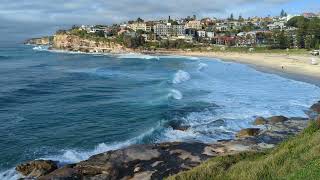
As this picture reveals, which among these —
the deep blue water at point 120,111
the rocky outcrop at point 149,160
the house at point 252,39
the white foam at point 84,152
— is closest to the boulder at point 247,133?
the deep blue water at point 120,111

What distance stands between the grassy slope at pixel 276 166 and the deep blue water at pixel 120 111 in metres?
10.4

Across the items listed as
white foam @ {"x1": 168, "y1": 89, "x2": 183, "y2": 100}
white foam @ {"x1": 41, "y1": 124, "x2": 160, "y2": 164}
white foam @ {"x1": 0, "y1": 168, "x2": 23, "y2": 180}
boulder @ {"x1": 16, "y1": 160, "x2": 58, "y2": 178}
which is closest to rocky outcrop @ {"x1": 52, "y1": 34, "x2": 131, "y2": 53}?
white foam @ {"x1": 168, "y1": 89, "x2": 183, "y2": 100}

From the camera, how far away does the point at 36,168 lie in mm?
21922

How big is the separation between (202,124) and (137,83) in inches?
1135

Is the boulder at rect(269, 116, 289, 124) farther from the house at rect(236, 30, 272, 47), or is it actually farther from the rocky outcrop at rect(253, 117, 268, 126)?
the house at rect(236, 30, 272, 47)

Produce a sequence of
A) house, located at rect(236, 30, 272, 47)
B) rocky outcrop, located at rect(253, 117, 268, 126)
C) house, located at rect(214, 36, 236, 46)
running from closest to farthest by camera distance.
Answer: rocky outcrop, located at rect(253, 117, 268, 126) → house, located at rect(236, 30, 272, 47) → house, located at rect(214, 36, 236, 46)

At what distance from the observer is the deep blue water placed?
2791cm

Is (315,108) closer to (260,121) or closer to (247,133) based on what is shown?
(260,121)

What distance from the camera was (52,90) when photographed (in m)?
52.1

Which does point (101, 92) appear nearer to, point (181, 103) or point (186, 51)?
point (181, 103)

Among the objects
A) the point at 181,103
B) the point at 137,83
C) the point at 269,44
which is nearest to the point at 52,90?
the point at 137,83

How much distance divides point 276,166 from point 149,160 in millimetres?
8797

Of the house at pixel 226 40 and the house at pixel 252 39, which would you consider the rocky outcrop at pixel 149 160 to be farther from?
the house at pixel 226 40

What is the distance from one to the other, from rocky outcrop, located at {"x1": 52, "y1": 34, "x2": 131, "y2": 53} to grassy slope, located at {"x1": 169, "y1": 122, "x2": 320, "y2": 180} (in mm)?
150732
